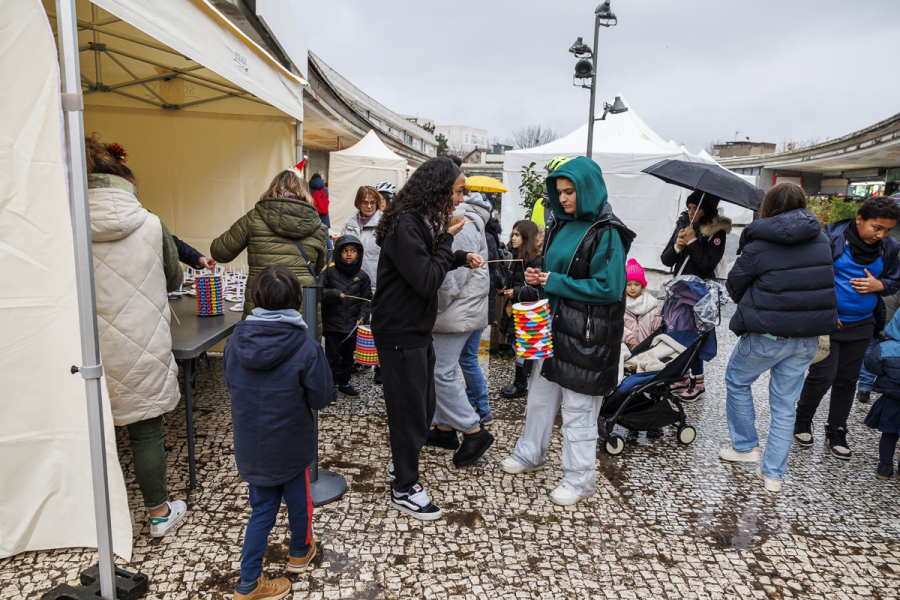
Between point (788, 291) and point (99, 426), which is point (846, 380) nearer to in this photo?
point (788, 291)

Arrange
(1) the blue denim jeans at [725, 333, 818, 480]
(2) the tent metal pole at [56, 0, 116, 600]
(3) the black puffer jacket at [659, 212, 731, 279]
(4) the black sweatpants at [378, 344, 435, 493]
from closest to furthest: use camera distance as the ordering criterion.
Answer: (2) the tent metal pole at [56, 0, 116, 600]
(4) the black sweatpants at [378, 344, 435, 493]
(1) the blue denim jeans at [725, 333, 818, 480]
(3) the black puffer jacket at [659, 212, 731, 279]

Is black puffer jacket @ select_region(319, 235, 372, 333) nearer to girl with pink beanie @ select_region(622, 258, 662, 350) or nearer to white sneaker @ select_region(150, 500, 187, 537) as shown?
white sneaker @ select_region(150, 500, 187, 537)

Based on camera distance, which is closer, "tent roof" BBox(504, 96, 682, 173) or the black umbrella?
the black umbrella

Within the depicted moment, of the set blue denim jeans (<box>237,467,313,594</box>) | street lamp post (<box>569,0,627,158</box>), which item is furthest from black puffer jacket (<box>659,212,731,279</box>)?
street lamp post (<box>569,0,627,158</box>)

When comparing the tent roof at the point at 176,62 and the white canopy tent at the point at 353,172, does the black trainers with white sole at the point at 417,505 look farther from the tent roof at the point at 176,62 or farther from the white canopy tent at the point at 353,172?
the white canopy tent at the point at 353,172

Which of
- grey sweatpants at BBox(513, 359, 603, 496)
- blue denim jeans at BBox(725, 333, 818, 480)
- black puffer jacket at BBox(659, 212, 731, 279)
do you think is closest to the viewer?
grey sweatpants at BBox(513, 359, 603, 496)

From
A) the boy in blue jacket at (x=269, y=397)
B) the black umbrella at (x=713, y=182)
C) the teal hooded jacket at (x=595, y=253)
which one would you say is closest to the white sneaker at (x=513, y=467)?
the teal hooded jacket at (x=595, y=253)

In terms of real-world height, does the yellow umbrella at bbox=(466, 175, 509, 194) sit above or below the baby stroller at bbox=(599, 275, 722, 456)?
above

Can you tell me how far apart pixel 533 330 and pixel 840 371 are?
2.63 meters

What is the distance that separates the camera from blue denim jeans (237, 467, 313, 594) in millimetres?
2195

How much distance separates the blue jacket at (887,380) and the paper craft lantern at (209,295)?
436cm

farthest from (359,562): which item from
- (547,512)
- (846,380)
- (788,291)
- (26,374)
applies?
(846,380)

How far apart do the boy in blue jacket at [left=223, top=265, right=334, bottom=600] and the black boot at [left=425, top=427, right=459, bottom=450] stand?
1564 millimetres

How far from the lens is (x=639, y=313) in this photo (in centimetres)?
474
